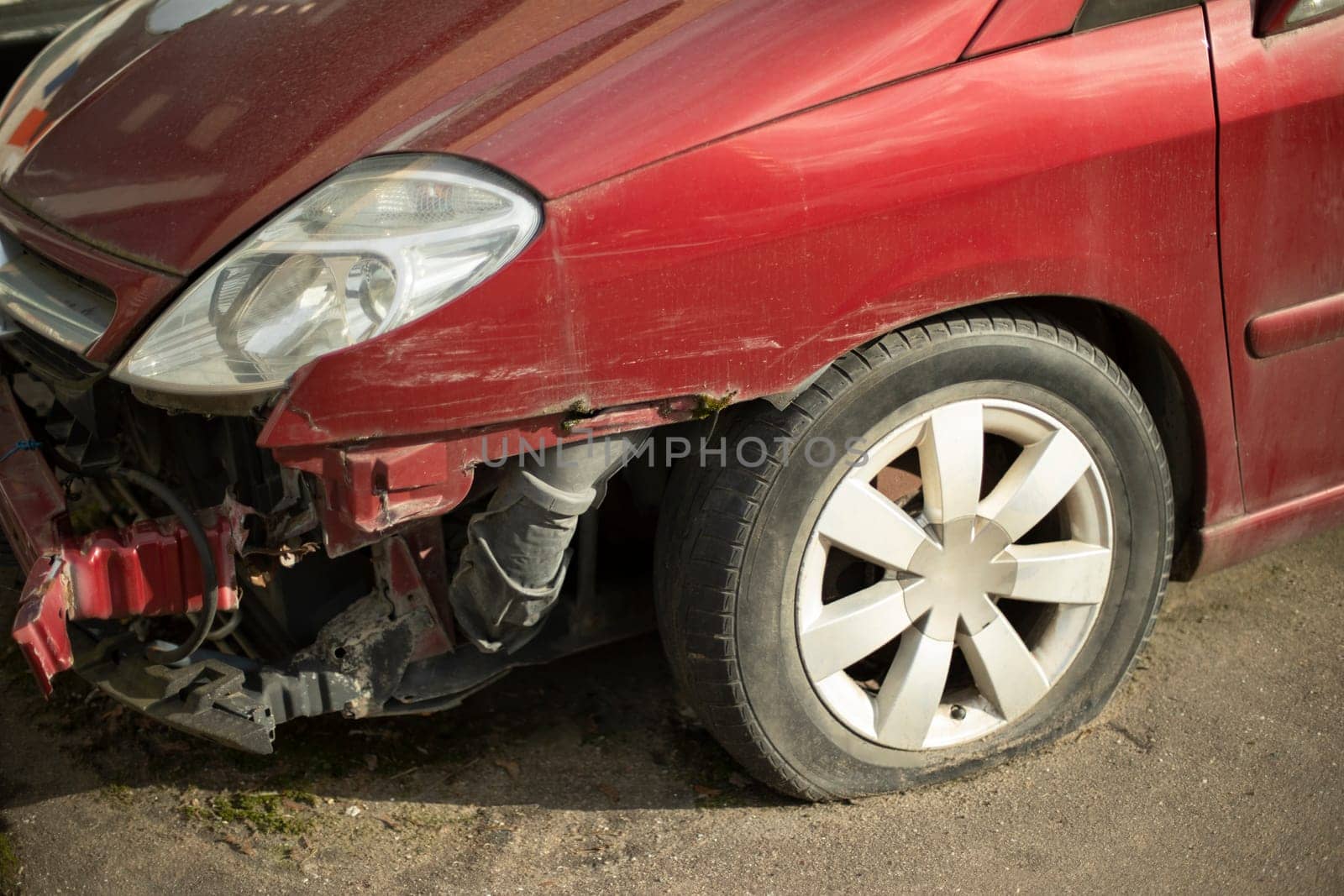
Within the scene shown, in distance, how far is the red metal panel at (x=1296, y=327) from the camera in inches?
90.9

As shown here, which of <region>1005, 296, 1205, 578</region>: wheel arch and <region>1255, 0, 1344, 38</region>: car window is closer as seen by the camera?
<region>1255, 0, 1344, 38</region>: car window

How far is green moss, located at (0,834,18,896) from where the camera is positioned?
2.18 metres

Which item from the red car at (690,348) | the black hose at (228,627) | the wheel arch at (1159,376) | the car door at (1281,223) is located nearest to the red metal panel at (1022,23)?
the red car at (690,348)

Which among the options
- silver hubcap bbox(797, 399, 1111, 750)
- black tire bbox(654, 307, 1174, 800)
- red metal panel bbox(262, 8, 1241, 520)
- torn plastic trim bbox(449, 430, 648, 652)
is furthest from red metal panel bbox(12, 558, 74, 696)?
silver hubcap bbox(797, 399, 1111, 750)

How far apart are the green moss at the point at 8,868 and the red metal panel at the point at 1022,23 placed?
2119mm

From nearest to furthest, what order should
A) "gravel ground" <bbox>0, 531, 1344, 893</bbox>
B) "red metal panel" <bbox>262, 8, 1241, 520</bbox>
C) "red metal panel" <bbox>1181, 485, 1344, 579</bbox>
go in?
1. "red metal panel" <bbox>262, 8, 1241, 520</bbox>
2. "gravel ground" <bbox>0, 531, 1344, 893</bbox>
3. "red metal panel" <bbox>1181, 485, 1344, 579</bbox>

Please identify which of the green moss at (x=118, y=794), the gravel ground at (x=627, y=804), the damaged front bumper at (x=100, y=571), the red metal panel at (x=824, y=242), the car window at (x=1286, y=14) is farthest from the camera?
the green moss at (x=118, y=794)

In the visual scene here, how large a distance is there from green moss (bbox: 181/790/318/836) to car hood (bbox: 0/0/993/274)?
3.44 ft

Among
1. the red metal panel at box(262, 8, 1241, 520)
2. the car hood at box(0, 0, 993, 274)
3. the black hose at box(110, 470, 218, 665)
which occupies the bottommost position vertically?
the black hose at box(110, 470, 218, 665)

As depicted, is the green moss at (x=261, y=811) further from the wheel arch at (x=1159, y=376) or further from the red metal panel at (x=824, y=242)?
the wheel arch at (x=1159, y=376)

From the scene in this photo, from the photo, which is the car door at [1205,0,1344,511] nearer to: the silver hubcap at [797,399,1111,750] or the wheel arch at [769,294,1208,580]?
the wheel arch at [769,294,1208,580]

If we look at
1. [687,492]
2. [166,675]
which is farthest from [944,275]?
[166,675]

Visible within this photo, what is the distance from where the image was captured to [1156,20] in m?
2.05

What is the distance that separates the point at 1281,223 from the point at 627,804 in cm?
161
